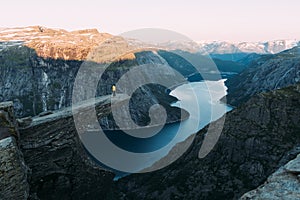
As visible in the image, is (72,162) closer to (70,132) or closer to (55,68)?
(70,132)

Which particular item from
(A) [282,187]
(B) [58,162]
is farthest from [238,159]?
(A) [282,187]

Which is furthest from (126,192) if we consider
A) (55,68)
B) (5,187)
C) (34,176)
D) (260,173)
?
(55,68)

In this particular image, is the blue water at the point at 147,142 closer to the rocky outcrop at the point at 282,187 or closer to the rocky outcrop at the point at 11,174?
the rocky outcrop at the point at 11,174

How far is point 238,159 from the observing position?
81.6 m

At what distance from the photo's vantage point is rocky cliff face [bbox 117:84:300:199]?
2933 inches

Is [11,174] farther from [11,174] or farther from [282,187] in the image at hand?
[282,187]

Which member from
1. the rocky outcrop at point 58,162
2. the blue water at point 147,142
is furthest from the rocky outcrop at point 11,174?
the blue water at point 147,142

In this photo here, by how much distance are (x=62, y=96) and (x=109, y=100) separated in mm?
167925

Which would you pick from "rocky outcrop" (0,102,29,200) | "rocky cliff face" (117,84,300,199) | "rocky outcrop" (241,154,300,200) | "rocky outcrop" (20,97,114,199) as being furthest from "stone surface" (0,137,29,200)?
"rocky cliff face" (117,84,300,199)

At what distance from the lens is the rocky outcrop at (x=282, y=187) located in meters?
12.3

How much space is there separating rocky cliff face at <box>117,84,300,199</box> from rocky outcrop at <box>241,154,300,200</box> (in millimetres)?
59886

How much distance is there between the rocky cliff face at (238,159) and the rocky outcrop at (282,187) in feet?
196

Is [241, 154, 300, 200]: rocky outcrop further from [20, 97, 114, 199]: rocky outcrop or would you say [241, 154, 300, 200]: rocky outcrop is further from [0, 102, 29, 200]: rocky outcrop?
[20, 97, 114, 199]: rocky outcrop

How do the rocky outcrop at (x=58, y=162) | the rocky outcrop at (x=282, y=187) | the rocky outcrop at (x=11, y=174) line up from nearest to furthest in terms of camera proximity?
1. the rocky outcrop at (x=282, y=187)
2. the rocky outcrop at (x=11, y=174)
3. the rocky outcrop at (x=58, y=162)
